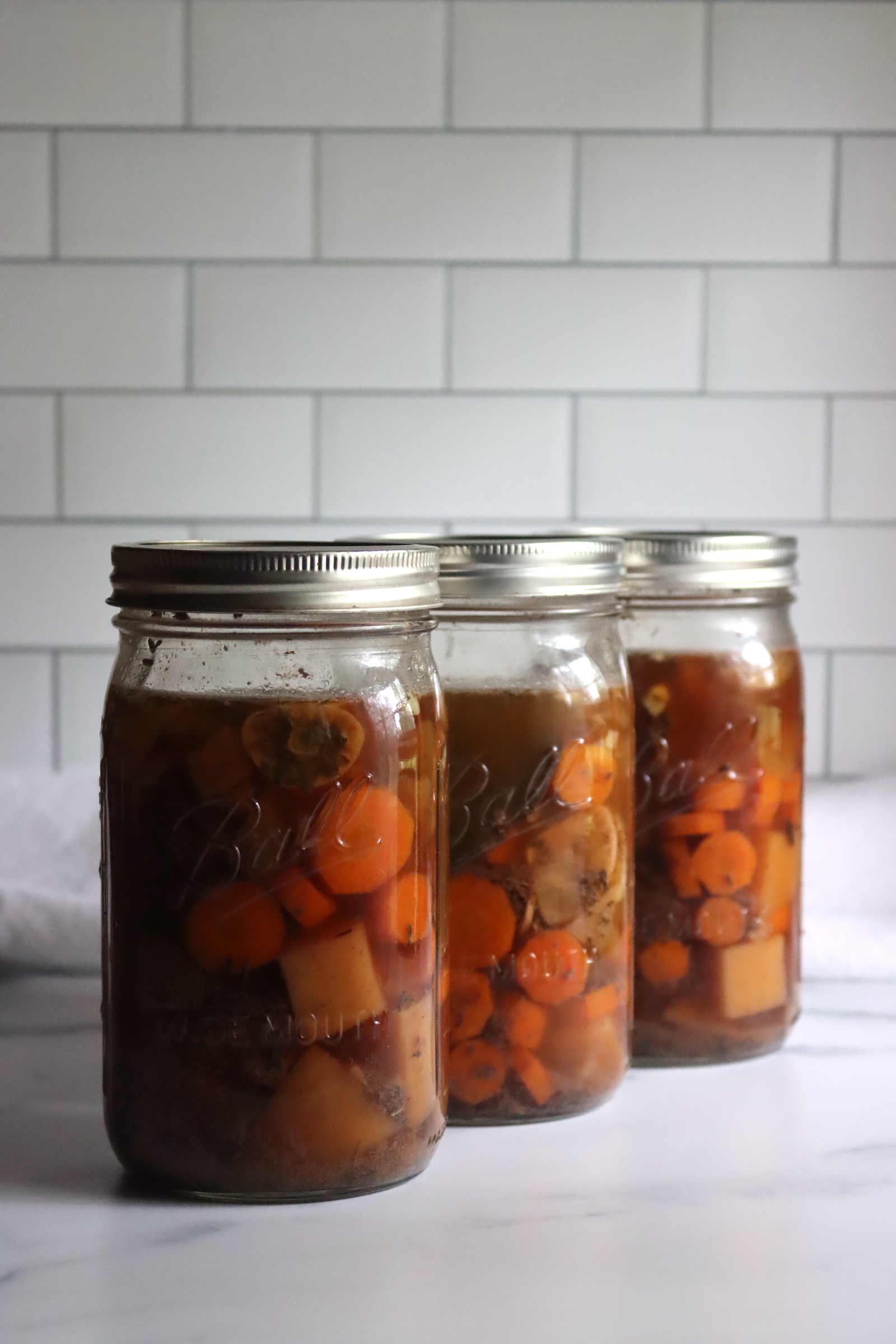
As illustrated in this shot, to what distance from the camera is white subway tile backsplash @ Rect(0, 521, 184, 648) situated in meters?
1.28

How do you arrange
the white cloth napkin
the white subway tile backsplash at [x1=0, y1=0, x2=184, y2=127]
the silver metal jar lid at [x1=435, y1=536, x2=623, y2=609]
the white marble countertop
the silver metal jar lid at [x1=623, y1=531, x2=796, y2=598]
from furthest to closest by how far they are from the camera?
1. the white subway tile backsplash at [x1=0, y1=0, x2=184, y2=127]
2. the white cloth napkin
3. the silver metal jar lid at [x1=623, y1=531, x2=796, y2=598]
4. the silver metal jar lid at [x1=435, y1=536, x2=623, y2=609]
5. the white marble countertop

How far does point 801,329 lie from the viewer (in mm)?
1286

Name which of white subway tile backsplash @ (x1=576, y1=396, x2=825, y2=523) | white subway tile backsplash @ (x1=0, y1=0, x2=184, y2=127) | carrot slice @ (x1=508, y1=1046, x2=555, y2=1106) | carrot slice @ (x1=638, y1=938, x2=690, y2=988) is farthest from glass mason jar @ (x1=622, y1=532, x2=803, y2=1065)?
white subway tile backsplash @ (x1=0, y1=0, x2=184, y2=127)

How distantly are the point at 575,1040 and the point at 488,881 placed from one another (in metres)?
0.09

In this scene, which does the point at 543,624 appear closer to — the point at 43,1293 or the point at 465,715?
the point at 465,715

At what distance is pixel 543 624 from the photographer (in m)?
0.71

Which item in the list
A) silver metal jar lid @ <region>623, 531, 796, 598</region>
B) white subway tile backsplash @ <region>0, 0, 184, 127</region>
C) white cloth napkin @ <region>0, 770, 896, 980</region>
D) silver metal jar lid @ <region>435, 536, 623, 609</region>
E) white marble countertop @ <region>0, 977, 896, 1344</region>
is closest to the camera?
white marble countertop @ <region>0, 977, 896, 1344</region>

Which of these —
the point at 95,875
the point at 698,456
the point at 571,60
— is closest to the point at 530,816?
the point at 95,875

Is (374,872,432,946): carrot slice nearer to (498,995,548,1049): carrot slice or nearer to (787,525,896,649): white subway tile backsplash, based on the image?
(498,995,548,1049): carrot slice

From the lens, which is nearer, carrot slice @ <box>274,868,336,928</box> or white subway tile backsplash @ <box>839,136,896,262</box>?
carrot slice @ <box>274,868,336,928</box>

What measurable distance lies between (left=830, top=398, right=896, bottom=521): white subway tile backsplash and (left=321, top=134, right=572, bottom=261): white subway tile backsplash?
0.94ft

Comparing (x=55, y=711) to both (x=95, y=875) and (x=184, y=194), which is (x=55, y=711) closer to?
(x=95, y=875)

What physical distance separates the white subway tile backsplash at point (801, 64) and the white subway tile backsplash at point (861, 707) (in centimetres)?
45

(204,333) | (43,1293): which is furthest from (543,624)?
(204,333)
